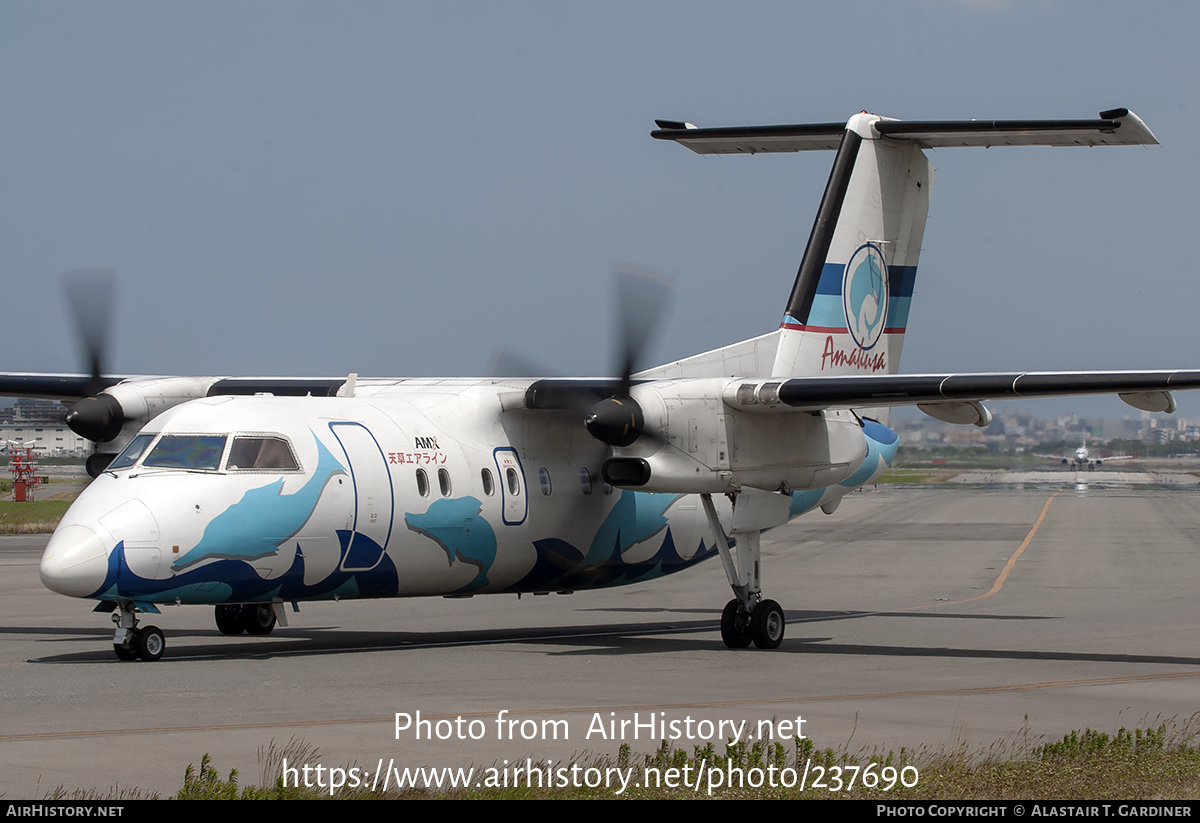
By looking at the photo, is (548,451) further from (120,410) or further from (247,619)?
(120,410)

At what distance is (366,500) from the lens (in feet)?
51.3

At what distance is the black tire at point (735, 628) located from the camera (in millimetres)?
17562

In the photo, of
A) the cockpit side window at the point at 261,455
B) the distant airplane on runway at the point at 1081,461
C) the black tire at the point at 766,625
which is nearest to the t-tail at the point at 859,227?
the black tire at the point at 766,625

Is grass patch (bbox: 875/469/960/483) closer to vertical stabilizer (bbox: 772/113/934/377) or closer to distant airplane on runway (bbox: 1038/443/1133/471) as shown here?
distant airplane on runway (bbox: 1038/443/1133/471)

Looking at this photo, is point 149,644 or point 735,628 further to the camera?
point 735,628

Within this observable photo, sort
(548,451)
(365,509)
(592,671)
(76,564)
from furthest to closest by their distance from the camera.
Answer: (548,451)
(365,509)
(592,671)
(76,564)

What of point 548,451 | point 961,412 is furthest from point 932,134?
point 548,451

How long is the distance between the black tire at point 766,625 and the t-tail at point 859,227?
3272 millimetres

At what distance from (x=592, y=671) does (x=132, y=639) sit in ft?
15.7

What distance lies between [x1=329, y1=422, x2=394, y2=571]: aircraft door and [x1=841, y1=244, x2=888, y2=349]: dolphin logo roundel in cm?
746

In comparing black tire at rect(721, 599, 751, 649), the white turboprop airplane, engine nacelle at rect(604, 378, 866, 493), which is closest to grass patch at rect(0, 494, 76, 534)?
the white turboprop airplane

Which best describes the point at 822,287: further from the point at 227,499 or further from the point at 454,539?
the point at 227,499

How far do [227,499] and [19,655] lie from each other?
11.6 feet

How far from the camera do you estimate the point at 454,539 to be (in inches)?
651
